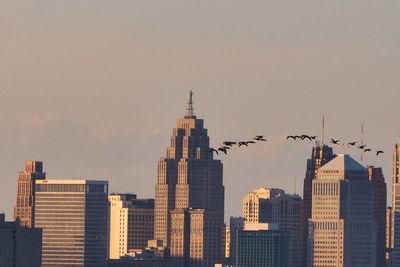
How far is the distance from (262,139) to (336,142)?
7.26 metres

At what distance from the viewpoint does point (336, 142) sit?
173000mm

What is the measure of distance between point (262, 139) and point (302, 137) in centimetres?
247

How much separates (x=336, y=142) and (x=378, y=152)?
2.69m

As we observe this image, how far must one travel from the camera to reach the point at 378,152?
567 feet

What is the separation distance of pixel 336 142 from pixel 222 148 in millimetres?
10022

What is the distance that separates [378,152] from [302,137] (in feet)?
25.7

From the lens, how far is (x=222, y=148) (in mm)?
166000

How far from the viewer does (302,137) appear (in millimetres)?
166875

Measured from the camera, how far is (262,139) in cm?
16750

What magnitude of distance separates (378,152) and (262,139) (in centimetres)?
914

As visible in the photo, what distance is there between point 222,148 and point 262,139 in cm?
290
